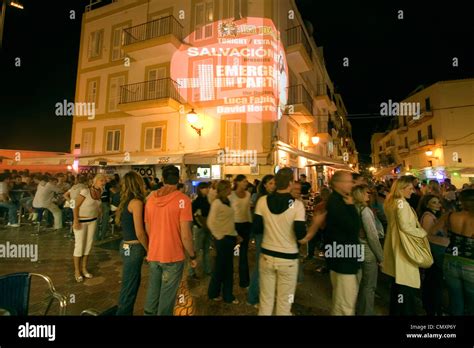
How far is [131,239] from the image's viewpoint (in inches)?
123

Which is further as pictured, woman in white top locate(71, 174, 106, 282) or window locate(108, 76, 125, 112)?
window locate(108, 76, 125, 112)

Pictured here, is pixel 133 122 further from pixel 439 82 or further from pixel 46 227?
pixel 439 82

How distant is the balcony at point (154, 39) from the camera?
1349cm

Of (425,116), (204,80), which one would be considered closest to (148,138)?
(204,80)

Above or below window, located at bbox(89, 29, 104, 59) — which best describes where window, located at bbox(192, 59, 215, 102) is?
below

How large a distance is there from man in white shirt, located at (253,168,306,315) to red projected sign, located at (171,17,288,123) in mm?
9579

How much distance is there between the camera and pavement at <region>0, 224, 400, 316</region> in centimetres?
377

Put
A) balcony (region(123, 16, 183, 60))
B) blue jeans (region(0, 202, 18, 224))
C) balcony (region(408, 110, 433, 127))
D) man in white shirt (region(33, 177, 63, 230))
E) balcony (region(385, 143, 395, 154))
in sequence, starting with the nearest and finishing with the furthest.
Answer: man in white shirt (region(33, 177, 63, 230))
blue jeans (region(0, 202, 18, 224))
balcony (region(123, 16, 183, 60))
balcony (region(408, 110, 433, 127))
balcony (region(385, 143, 395, 154))

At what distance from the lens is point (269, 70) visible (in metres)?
11.9

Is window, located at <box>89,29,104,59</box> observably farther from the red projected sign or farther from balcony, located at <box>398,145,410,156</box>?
balcony, located at <box>398,145,410,156</box>

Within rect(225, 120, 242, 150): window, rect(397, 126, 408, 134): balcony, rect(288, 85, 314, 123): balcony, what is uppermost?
rect(397, 126, 408, 134): balcony

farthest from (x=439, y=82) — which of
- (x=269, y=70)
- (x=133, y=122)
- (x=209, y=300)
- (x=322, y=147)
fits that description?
(x=209, y=300)

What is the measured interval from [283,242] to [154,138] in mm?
13329

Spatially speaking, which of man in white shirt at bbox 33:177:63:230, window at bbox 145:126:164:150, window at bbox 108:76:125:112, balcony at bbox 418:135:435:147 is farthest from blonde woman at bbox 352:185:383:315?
balcony at bbox 418:135:435:147
